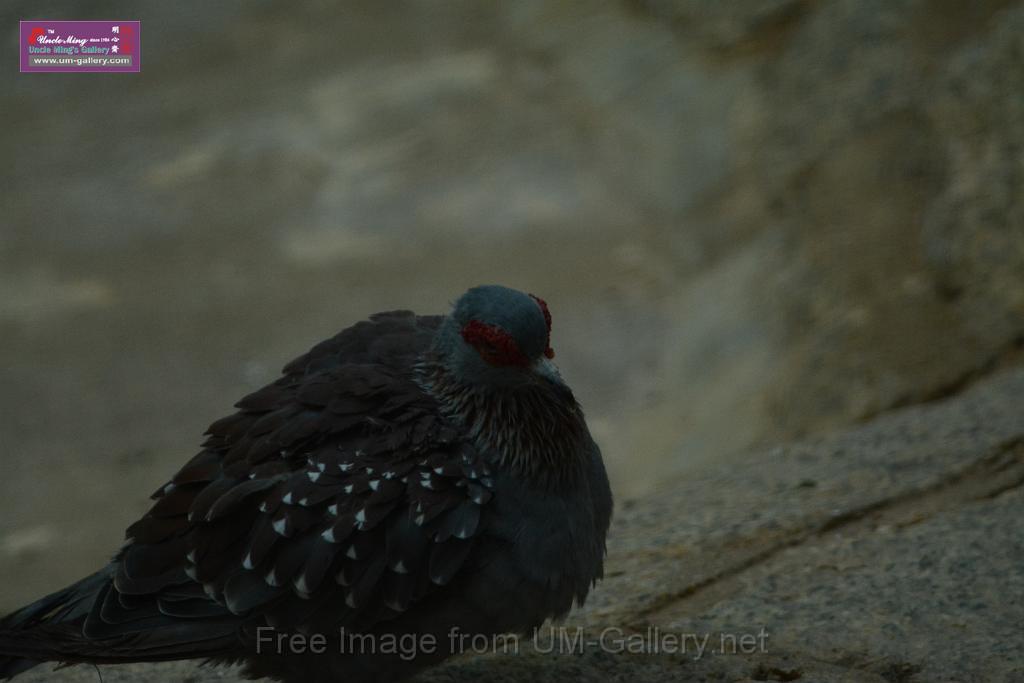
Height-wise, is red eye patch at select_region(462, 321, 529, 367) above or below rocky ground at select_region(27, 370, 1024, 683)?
above

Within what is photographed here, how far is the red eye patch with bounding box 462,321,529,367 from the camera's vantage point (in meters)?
3.59

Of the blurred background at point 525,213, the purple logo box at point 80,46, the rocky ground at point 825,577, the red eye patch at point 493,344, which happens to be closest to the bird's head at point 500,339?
the red eye patch at point 493,344

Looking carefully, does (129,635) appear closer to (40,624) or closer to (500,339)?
(40,624)

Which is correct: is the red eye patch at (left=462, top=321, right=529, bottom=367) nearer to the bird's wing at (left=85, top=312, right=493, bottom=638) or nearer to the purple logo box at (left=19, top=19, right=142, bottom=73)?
the bird's wing at (left=85, top=312, right=493, bottom=638)

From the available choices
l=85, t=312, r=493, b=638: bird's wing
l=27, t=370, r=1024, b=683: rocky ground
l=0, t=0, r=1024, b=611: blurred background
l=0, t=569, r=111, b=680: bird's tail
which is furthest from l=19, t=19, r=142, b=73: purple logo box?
l=85, t=312, r=493, b=638: bird's wing

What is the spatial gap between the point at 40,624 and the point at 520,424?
1536mm

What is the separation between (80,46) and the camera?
34.1ft

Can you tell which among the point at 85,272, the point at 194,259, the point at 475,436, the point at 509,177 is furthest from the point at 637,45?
the point at 475,436

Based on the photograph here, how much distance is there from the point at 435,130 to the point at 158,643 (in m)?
8.79

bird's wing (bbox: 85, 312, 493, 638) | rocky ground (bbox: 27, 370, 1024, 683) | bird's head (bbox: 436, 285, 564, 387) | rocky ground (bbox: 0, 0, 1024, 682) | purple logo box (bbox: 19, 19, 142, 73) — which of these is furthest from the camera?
purple logo box (bbox: 19, 19, 142, 73)

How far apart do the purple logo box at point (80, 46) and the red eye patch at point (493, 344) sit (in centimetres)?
794

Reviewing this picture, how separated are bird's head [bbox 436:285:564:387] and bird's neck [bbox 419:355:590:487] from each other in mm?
46

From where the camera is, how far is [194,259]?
10.5 meters

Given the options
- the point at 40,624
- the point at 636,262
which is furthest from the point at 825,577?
the point at 636,262
